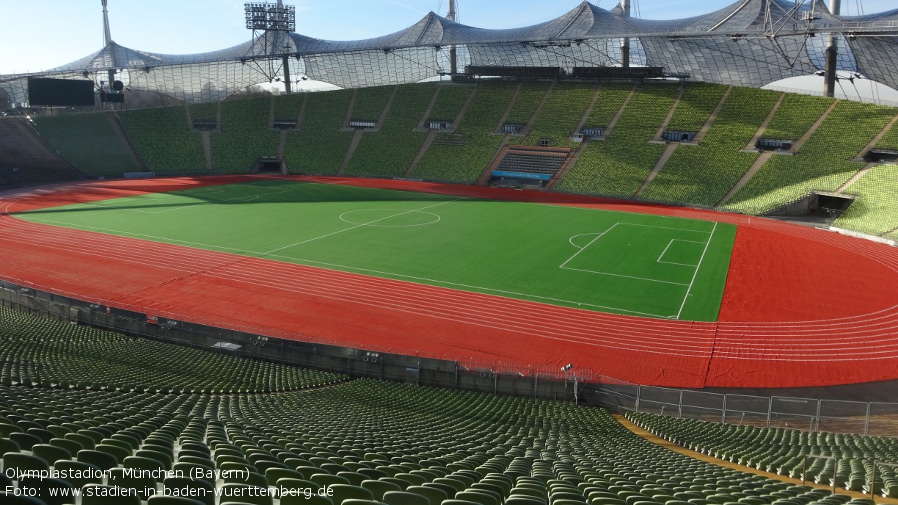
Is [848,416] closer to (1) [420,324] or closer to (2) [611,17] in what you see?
(1) [420,324]

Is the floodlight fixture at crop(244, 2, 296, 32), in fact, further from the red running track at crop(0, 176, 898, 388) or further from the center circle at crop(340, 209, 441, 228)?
the red running track at crop(0, 176, 898, 388)

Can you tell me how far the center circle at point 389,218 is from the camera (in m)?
44.1

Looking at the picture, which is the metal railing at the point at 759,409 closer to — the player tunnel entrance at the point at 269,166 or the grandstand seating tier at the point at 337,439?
the grandstand seating tier at the point at 337,439

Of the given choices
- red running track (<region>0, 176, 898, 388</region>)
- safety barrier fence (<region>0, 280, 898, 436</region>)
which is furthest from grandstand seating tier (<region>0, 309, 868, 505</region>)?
red running track (<region>0, 176, 898, 388</region>)

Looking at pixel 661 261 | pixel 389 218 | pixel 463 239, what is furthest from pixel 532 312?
pixel 389 218

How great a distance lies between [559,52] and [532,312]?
181 feet

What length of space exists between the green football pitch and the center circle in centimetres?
8

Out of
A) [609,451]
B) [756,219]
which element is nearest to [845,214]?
[756,219]

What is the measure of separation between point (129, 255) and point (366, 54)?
171 feet

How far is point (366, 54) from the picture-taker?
80500 mm

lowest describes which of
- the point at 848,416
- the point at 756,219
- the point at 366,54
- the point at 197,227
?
the point at 848,416

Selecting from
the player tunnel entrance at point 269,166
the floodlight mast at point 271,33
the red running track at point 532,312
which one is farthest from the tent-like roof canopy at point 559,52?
the red running track at point 532,312

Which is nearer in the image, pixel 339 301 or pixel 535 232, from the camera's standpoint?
pixel 339 301

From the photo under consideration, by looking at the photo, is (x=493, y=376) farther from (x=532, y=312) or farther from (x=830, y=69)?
(x=830, y=69)
